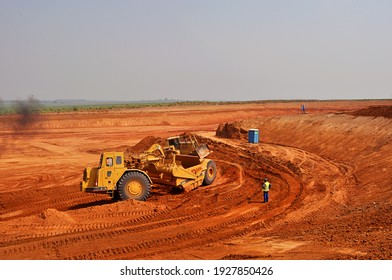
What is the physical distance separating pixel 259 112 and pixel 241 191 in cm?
4799

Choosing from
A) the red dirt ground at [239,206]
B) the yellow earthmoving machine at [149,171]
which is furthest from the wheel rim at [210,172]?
the red dirt ground at [239,206]

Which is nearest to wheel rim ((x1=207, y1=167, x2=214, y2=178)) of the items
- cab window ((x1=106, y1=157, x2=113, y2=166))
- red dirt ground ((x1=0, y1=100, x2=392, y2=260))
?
red dirt ground ((x1=0, y1=100, x2=392, y2=260))

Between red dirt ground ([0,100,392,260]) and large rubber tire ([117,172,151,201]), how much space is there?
0.63 meters

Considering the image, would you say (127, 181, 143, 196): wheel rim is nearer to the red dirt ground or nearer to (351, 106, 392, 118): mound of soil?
the red dirt ground

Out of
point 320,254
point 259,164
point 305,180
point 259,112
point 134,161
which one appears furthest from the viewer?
point 259,112

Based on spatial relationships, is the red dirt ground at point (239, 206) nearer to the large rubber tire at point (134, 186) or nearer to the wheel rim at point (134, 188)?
the large rubber tire at point (134, 186)

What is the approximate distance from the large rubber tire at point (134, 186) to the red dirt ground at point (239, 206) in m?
0.63

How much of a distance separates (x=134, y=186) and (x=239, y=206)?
12.1 ft

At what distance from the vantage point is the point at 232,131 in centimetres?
3388

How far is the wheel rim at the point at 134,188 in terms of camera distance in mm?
15812

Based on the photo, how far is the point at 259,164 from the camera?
22.5 meters

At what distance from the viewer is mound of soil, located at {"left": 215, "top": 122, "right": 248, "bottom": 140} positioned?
33000 millimetres

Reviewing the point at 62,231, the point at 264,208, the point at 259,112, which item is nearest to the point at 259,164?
the point at 264,208

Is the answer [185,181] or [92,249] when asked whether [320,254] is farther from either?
[185,181]
